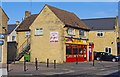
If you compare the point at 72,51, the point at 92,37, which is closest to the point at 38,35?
the point at 72,51

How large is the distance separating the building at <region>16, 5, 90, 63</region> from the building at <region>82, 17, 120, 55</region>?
1471 cm

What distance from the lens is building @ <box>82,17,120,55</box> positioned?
60281 mm

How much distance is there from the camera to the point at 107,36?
200ft

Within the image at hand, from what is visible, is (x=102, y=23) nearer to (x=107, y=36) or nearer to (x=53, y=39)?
(x=107, y=36)

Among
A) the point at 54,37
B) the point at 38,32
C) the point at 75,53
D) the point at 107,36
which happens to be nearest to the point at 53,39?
the point at 54,37

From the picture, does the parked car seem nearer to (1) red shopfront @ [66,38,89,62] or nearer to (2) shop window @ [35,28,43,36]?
(1) red shopfront @ [66,38,89,62]

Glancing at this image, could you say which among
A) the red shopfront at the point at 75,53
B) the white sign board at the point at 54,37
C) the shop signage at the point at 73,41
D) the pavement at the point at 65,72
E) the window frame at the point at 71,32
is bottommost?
the pavement at the point at 65,72

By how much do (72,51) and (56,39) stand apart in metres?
3.29

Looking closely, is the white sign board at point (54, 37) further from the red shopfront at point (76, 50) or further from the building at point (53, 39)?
the red shopfront at point (76, 50)

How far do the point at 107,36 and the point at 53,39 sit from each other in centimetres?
2134

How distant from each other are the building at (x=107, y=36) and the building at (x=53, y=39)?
579 inches

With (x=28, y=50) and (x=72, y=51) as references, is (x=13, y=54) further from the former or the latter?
(x=72, y=51)

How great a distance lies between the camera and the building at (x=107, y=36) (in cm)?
6028

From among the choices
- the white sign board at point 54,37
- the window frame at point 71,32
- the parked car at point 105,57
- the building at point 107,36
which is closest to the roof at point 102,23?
the building at point 107,36
